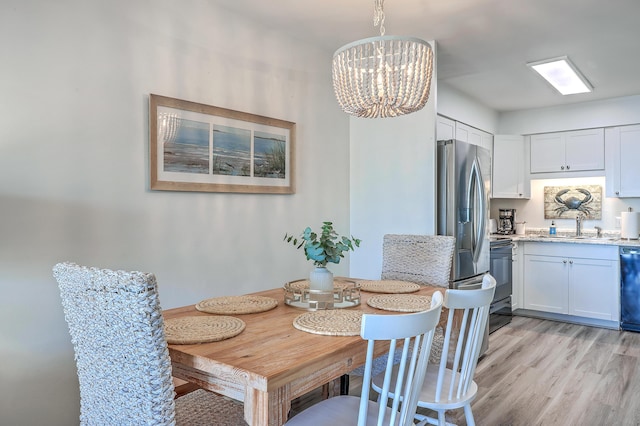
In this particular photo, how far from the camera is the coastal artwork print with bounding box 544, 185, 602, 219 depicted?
508 cm

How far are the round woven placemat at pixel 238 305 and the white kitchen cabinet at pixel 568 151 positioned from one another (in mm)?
4372

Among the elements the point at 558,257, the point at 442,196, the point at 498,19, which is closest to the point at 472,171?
the point at 442,196

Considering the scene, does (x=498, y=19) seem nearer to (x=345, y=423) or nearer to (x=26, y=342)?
(x=345, y=423)

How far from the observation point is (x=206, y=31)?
A: 2627 millimetres

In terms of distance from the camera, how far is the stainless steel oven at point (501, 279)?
13.5 ft

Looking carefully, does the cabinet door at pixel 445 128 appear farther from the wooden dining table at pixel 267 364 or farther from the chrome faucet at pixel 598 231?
the wooden dining table at pixel 267 364

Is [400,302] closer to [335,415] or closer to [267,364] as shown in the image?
[335,415]

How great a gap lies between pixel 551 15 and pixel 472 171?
3.86ft

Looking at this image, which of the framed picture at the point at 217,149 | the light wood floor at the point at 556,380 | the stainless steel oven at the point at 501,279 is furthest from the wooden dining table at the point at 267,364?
the stainless steel oven at the point at 501,279

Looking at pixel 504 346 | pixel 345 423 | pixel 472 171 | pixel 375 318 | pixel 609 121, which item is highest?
pixel 609 121

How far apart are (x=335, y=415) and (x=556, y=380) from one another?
225 cm

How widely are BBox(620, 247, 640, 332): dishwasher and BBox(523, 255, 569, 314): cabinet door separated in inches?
19.4

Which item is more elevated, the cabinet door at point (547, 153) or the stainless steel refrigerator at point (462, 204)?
the cabinet door at point (547, 153)

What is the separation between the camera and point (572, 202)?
17.1ft
